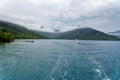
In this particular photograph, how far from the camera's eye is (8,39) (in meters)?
178

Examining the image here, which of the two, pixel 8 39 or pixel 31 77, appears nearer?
pixel 31 77

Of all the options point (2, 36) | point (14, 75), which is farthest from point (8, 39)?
point (14, 75)

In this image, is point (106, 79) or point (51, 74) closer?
point (106, 79)

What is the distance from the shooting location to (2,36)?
551 ft

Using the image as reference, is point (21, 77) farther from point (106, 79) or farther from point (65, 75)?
point (106, 79)

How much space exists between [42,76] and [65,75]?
15.2 feet

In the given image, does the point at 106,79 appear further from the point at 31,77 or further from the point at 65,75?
the point at 31,77

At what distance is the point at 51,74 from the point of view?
3903 centimetres

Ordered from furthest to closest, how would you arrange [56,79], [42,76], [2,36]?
[2,36] → [42,76] → [56,79]

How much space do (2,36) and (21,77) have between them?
13935cm

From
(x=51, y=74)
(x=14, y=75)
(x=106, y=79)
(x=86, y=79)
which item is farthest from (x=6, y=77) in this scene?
(x=106, y=79)

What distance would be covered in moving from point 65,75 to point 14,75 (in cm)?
1022

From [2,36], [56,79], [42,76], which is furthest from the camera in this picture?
[2,36]

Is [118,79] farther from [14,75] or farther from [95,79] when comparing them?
[14,75]
